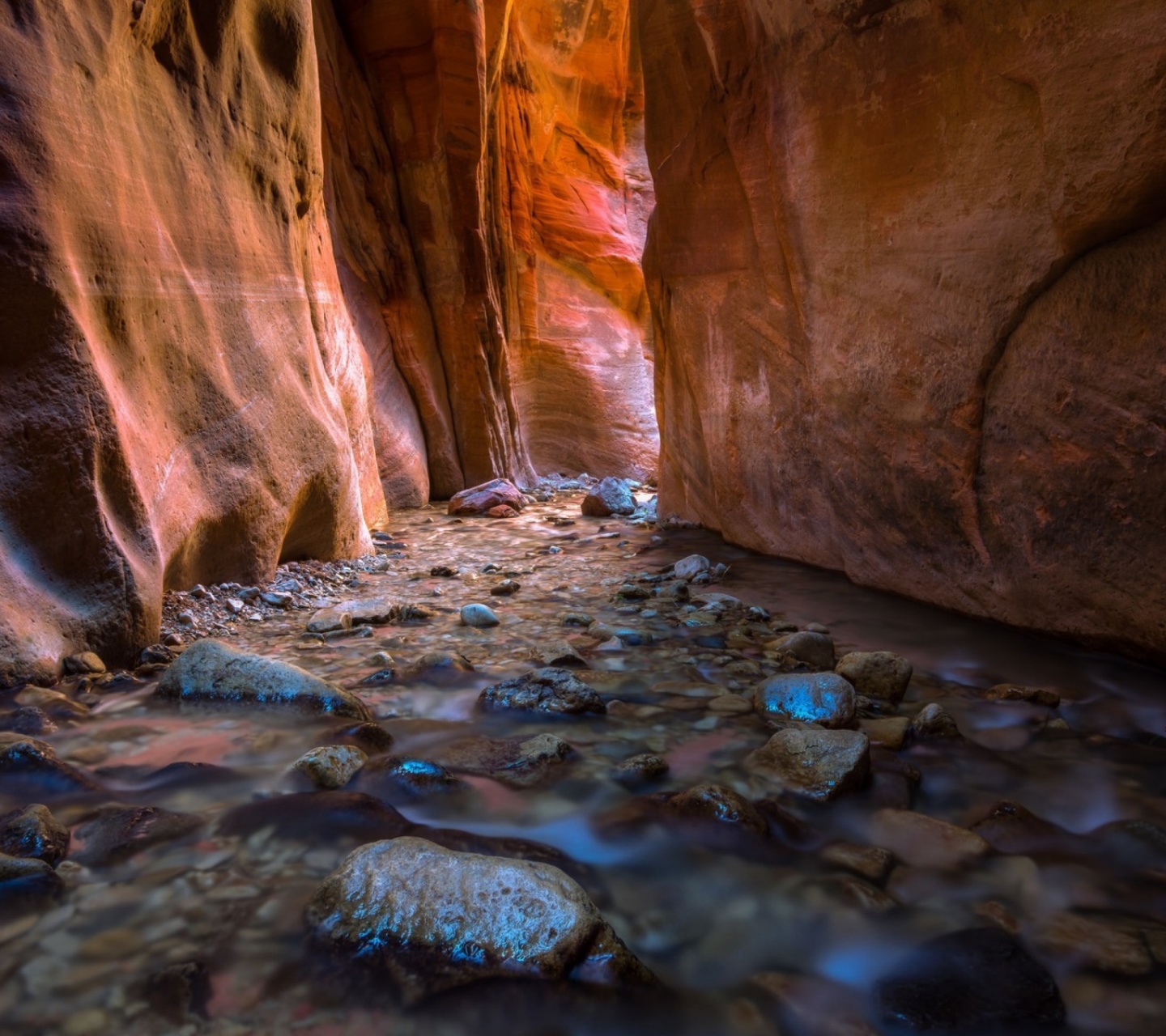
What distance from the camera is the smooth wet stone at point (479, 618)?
134 inches

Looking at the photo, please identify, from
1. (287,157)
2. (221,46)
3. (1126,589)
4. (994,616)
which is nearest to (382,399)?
(287,157)

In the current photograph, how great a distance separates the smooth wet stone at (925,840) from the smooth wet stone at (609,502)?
593 cm

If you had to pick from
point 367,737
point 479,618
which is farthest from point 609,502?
point 367,737

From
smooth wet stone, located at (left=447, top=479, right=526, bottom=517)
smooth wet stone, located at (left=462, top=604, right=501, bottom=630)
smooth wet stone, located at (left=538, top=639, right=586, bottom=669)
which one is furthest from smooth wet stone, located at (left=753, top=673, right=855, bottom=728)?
smooth wet stone, located at (left=447, top=479, right=526, bottom=517)

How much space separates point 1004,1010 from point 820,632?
1.86 m

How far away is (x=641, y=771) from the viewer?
196 centimetres

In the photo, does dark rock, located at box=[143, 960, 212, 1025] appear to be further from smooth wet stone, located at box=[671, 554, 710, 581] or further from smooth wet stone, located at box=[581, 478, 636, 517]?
smooth wet stone, located at box=[581, 478, 636, 517]

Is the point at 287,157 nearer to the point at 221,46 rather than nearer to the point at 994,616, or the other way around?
the point at 221,46

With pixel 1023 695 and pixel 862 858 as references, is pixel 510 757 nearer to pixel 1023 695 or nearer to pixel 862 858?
pixel 862 858

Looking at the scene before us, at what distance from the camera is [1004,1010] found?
1.22m

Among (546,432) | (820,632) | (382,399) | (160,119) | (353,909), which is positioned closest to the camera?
(353,909)

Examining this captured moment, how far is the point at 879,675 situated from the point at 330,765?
5.34ft

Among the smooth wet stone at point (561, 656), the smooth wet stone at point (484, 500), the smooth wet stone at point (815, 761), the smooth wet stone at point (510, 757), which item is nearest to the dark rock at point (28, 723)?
the smooth wet stone at point (510, 757)

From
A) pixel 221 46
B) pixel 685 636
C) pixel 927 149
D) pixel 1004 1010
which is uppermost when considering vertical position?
pixel 221 46
